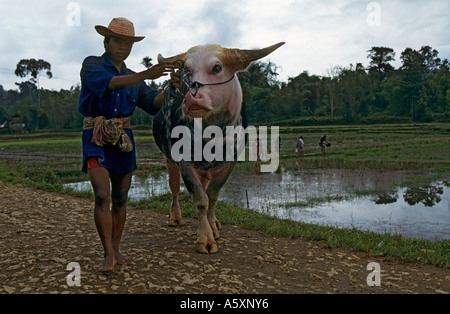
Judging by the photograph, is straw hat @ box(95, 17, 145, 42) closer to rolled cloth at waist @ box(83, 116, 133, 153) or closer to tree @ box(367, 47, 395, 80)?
rolled cloth at waist @ box(83, 116, 133, 153)

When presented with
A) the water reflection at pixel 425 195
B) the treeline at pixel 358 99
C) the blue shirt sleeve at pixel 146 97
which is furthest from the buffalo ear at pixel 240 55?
the treeline at pixel 358 99

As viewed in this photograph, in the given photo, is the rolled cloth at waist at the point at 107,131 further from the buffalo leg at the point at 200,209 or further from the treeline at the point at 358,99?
the treeline at the point at 358,99

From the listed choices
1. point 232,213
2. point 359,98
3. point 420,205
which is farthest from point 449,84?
point 232,213

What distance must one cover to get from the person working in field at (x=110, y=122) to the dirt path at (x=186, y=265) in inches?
12.9

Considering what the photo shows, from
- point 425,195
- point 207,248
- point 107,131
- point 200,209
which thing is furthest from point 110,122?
point 425,195

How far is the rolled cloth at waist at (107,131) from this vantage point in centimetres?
310

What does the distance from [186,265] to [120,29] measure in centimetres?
→ 204

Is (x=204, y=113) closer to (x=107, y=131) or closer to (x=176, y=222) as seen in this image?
(x=107, y=131)

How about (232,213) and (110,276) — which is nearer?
(110,276)

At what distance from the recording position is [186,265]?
3436mm

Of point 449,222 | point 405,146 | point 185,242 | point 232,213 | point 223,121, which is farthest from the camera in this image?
point 405,146

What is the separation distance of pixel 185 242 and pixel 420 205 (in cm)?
585
